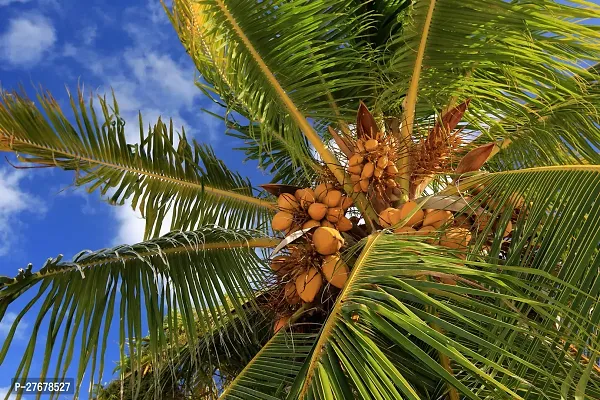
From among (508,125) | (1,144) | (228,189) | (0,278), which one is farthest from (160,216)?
(508,125)

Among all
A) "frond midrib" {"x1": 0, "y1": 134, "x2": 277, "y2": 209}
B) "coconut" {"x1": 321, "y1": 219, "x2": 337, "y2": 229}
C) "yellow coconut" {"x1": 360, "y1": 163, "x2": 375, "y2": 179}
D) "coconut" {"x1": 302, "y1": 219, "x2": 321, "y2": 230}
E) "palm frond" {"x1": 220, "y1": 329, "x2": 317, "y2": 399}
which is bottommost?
"palm frond" {"x1": 220, "y1": 329, "x2": 317, "y2": 399}

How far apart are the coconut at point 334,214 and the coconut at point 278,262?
0.27m

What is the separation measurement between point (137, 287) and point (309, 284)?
2.51 feet

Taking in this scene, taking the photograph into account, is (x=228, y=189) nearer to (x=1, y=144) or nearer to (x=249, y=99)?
(x=249, y=99)

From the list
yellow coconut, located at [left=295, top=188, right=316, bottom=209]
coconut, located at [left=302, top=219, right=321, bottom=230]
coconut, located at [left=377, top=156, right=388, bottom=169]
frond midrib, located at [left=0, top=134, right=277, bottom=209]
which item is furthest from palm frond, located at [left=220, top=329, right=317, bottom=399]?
frond midrib, located at [left=0, top=134, right=277, bottom=209]

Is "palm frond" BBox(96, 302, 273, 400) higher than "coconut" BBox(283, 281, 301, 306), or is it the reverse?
"coconut" BBox(283, 281, 301, 306)

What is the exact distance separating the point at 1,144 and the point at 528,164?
Result: 2946 mm

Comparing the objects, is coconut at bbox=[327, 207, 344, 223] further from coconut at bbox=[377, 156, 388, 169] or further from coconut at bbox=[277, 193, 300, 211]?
coconut at bbox=[377, 156, 388, 169]

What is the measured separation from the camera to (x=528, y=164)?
328 cm

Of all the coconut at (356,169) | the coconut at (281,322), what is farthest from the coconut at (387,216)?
the coconut at (281,322)

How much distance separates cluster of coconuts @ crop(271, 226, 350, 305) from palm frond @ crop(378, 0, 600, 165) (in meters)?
0.91

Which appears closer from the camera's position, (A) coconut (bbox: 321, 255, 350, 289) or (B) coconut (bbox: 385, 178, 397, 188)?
(A) coconut (bbox: 321, 255, 350, 289)

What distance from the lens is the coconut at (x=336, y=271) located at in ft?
7.75

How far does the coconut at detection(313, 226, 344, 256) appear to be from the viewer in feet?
7.89
